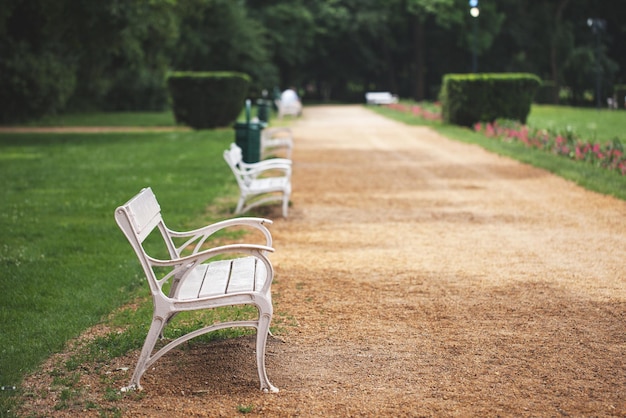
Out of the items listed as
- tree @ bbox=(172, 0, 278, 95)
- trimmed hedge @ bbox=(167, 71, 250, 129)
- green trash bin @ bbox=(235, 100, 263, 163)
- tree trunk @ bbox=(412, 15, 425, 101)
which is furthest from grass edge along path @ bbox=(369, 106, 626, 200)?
tree trunk @ bbox=(412, 15, 425, 101)

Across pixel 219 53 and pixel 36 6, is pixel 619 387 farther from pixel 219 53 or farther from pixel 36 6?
pixel 219 53

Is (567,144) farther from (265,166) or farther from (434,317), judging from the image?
(434,317)

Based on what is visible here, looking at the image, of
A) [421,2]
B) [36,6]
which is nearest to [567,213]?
[36,6]

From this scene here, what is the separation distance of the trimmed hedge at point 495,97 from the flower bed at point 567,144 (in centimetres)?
183

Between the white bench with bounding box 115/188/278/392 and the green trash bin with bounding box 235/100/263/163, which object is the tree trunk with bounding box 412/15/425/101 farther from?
the white bench with bounding box 115/188/278/392

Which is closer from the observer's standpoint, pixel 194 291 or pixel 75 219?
pixel 194 291

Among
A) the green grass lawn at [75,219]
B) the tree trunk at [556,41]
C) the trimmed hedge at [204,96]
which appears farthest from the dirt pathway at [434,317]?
the tree trunk at [556,41]

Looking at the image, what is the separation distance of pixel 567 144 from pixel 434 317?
12943 millimetres

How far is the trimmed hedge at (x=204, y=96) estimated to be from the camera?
28094mm

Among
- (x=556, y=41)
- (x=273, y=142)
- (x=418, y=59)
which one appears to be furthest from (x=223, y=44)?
(x=273, y=142)

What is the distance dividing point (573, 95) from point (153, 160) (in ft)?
144

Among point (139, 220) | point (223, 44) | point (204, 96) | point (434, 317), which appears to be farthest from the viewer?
point (223, 44)

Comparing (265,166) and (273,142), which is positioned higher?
(265,166)

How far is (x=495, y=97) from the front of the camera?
27625 mm
